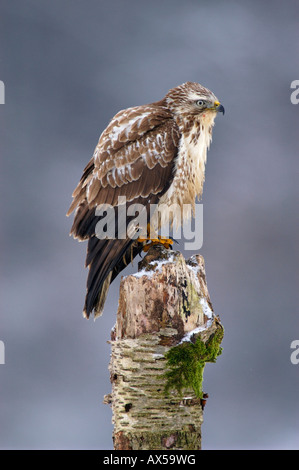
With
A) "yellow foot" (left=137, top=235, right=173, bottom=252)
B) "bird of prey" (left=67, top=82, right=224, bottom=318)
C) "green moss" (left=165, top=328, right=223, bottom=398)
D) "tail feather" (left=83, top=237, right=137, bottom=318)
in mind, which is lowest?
"green moss" (left=165, top=328, right=223, bottom=398)

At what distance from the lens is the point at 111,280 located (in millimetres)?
5516

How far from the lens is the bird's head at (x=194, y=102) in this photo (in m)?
5.51

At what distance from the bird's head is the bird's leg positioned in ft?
3.54

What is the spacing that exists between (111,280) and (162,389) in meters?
1.40

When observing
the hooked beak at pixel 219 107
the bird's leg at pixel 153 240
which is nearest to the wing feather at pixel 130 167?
the bird's leg at pixel 153 240

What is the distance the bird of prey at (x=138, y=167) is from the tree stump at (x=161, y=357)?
1.96 ft

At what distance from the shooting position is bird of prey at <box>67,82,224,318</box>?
5156 millimetres

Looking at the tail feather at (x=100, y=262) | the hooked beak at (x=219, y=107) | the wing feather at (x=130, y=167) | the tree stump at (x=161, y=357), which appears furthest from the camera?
the hooked beak at (x=219, y=107)

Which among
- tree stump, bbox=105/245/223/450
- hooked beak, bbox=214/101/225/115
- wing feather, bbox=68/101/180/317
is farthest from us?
hooked beak, bbox=214/101/225/115

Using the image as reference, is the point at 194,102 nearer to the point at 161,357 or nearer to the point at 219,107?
the point at 219,107

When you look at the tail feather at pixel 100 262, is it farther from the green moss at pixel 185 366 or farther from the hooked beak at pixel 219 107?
the hooked beak at pixel 219 107

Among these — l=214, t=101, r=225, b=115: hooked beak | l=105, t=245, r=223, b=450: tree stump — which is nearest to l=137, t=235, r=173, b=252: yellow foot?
l=105, t=245, r=223, b=450: tree stump

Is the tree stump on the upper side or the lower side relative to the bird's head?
lower

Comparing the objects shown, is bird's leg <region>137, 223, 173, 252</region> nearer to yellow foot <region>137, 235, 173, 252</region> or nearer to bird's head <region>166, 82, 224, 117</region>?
yellow foot <region>137, 235, 173, 252</region>
